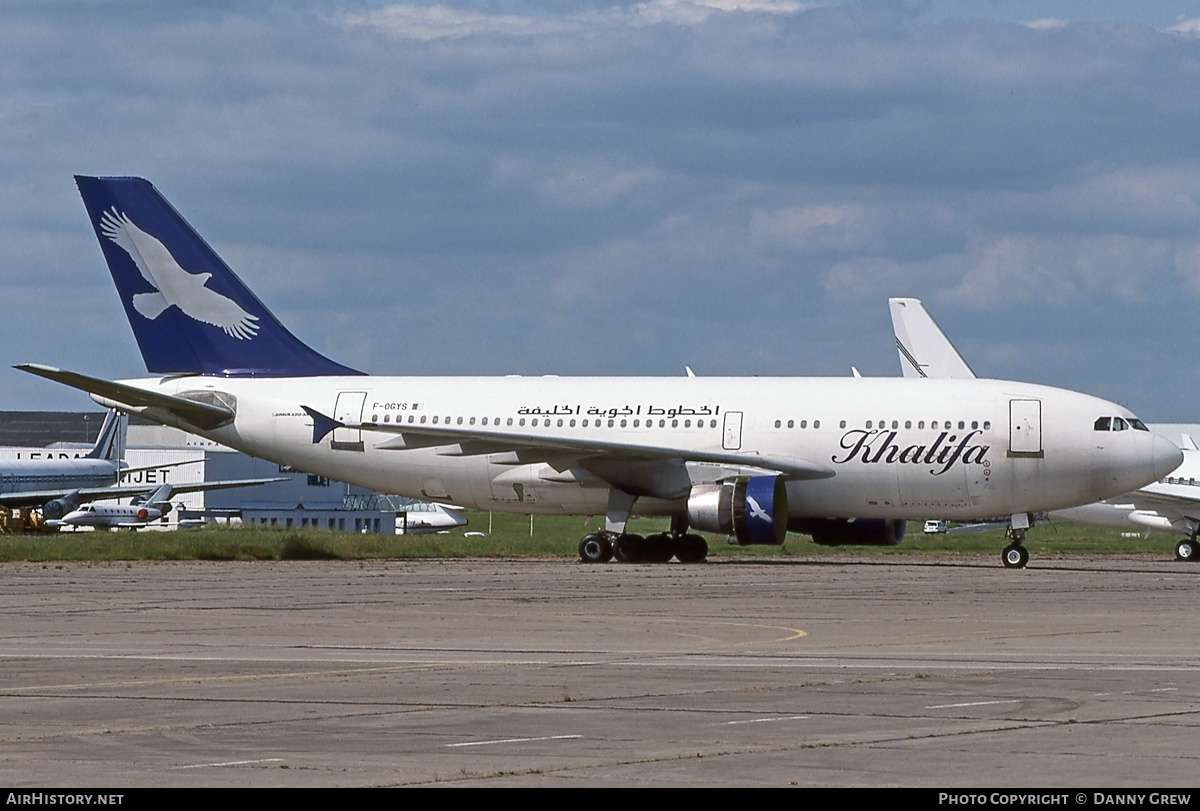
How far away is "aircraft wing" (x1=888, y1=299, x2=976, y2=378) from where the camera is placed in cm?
5772

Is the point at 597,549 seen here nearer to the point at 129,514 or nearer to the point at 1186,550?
the point at 1186,550

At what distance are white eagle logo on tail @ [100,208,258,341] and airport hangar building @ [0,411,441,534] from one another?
153 ft

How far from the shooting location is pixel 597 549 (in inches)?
1565

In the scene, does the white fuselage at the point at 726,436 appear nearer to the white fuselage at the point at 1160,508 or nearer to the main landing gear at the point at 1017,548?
the main landing gear at the point at 1017,548

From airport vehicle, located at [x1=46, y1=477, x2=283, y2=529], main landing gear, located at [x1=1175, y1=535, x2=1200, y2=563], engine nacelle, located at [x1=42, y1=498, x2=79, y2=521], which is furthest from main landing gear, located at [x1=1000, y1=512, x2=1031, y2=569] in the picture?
airport vehicle, located at [x1=46, y1=477, x2=283, y2=529]

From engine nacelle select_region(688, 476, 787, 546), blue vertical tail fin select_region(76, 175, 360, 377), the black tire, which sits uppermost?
blue vertical tail fin select_region(76, 175, 360, 377)

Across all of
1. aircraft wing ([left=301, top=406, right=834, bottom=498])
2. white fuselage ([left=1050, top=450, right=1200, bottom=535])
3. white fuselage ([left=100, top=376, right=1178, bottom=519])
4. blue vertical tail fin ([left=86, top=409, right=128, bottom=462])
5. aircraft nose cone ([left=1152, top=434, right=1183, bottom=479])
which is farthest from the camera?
blue vertical tail fin ([left=86, top=409, right=128, bottom=462])

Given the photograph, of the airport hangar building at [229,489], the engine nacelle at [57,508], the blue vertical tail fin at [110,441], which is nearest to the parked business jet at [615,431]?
the engine nacelle at [57,508]

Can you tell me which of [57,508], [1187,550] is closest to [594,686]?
[1187,550]

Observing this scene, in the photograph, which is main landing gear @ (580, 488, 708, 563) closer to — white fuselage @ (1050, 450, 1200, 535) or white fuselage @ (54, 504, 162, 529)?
white fuselage @ (1050, 450, 1200, 535)

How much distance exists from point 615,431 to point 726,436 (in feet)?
8.17

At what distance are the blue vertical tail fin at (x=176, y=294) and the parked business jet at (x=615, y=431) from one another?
0.05 meters

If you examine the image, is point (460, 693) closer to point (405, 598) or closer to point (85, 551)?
point (405, 598)

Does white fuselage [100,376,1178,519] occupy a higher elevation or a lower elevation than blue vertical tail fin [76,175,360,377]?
lower
